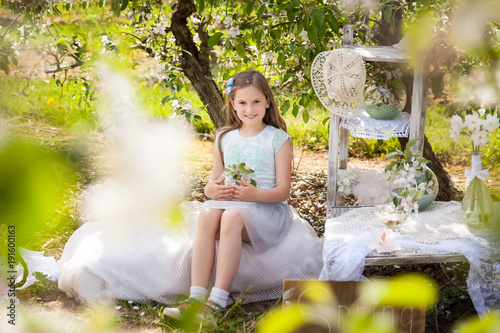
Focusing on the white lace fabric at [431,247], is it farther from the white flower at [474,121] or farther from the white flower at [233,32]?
the white flower at [233,32]

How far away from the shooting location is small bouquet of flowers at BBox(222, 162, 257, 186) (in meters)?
2.36

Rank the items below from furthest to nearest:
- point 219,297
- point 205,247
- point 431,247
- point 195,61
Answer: point 195,61 < point 205,247 < point 219,297 < point 431,247

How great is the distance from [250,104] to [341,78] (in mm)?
456

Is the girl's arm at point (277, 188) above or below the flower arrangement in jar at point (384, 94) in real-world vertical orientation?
below

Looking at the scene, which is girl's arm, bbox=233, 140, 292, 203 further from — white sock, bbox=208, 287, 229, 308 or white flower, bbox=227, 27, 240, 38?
white flower, bbox=227, 27, 240, 38

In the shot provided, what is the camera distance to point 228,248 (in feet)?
7.36

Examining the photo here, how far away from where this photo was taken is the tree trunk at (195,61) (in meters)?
3.40

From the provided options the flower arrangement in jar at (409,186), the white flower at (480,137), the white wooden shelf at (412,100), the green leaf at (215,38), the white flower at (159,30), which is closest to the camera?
the white flower at (480,137)

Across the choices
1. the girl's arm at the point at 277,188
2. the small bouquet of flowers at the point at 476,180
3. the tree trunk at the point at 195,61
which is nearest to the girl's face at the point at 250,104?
the girl's arm at the point at 277,188

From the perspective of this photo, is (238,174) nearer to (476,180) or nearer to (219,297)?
(219,297)

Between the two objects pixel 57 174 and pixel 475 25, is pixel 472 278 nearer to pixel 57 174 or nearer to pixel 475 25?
pixel 475 25

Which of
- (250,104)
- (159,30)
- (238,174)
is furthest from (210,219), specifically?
(159,30)

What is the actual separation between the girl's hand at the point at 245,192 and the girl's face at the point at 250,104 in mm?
365

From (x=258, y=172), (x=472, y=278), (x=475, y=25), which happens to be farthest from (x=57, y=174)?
(x=258, y=172)
